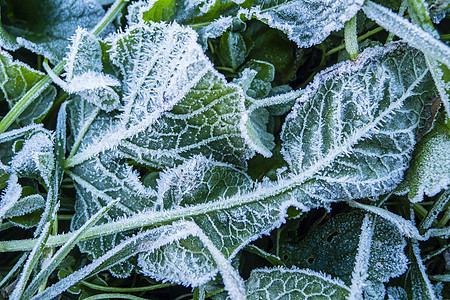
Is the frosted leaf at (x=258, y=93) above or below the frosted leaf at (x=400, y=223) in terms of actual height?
above

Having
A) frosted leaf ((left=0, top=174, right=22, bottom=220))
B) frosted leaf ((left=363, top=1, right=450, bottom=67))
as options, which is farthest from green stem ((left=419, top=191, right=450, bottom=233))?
frosted leaf ((left=0, top=174, right=22, bottom=220))

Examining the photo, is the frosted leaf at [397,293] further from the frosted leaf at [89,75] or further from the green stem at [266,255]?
the frosted leaf at [89,75]

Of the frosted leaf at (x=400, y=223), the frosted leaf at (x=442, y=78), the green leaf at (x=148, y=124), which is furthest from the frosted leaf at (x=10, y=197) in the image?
the frosted leaf at (x=442, y=78)

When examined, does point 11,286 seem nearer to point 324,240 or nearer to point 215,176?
point 215,176

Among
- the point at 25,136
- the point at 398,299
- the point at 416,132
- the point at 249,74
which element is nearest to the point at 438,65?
the point at 416,132

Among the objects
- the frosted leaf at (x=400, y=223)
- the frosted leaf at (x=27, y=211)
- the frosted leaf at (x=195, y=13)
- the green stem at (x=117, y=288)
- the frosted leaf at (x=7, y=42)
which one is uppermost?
the frosted leaf at (x=195, y=13)

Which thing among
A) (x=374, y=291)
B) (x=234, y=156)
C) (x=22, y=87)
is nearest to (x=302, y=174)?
(x=234, y=156)

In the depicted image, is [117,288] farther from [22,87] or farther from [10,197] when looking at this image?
[22,87]
